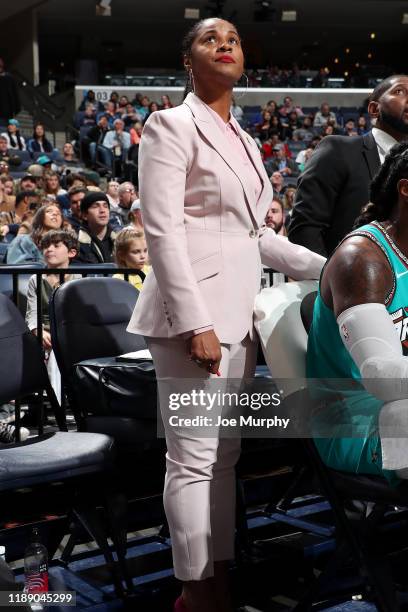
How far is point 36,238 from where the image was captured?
4.86m

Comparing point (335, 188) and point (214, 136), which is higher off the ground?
point (214, 136)

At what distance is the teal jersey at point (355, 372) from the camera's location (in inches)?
64.6

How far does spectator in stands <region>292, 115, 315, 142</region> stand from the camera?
52.6 ft

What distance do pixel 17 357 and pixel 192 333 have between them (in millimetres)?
975

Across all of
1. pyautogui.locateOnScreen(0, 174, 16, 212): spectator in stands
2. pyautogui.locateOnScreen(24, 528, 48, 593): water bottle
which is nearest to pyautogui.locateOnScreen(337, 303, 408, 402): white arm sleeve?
pyautogui.locateOnScreen(24, 528, 48, 593): water bottle

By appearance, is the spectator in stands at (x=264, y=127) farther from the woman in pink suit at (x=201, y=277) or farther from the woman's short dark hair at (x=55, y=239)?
the woman in pink suit at (x=201, y=277)

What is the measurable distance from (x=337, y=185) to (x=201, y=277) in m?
0.79

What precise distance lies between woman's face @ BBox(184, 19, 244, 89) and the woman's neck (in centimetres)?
4

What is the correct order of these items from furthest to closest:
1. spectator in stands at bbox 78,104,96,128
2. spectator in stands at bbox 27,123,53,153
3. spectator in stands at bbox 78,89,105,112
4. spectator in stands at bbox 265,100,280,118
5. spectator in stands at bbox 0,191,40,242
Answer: spectator in stands at bbox 265,100,280,118
spectator in stands at bbox 78,89,105,112
spectator in stands at bbox 78,104,96,128
spectator in stands at bbox 27,123,53,153
spectator in stands at bbox 0,191,40,242

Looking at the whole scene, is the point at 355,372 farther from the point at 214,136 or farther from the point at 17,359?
the point at 17,359

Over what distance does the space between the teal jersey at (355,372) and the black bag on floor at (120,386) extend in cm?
67

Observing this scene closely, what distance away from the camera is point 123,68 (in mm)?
24562

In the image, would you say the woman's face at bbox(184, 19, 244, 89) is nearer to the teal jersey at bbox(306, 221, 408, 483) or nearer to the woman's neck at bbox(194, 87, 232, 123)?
the woman's neck at bbox(194, 87, 232, 123)

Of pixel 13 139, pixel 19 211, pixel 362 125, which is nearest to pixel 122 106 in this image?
pixel 13 139
